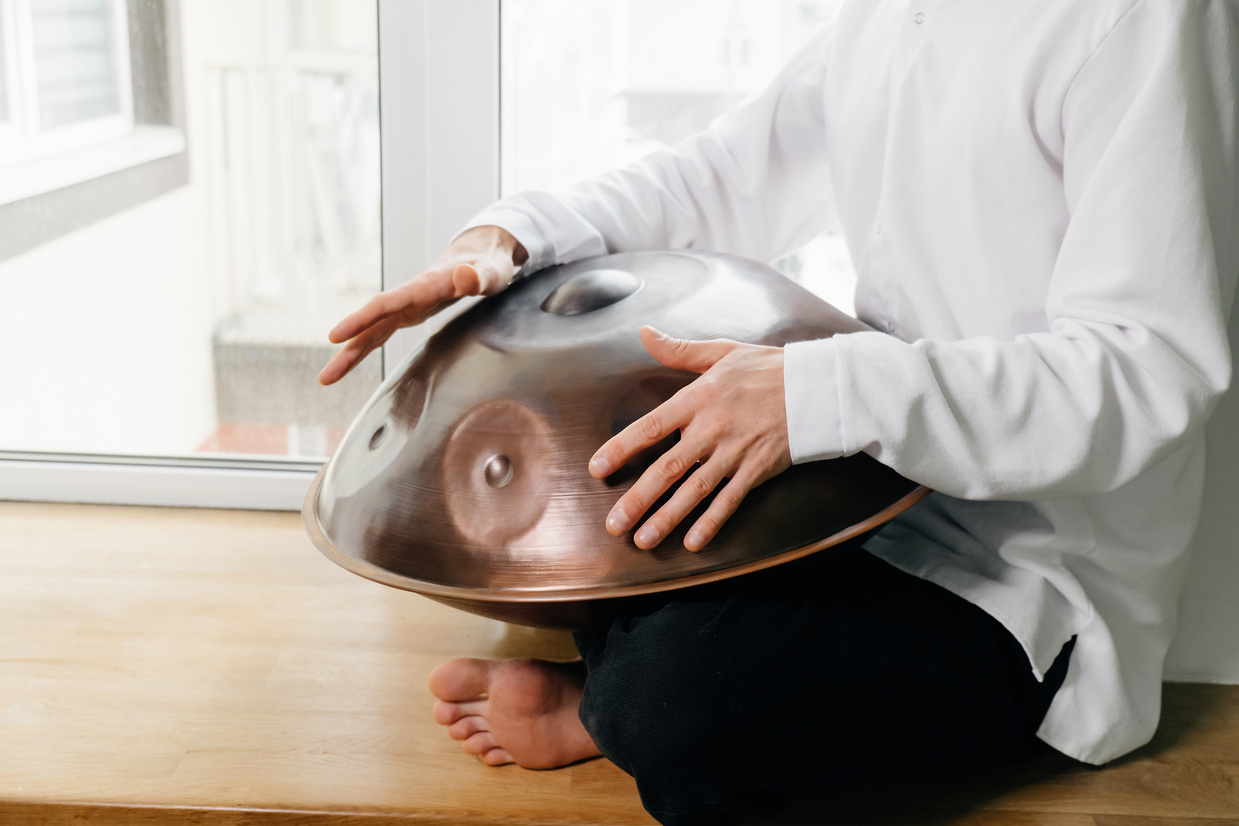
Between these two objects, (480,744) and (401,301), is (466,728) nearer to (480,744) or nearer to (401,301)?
(480,744)

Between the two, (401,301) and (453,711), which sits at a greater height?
(401,301)

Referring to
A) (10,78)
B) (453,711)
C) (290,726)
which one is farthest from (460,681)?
(10,78)

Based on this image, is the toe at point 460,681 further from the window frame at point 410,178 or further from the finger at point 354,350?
the window frame at point 410,178

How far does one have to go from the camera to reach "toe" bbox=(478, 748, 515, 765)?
1.00 m

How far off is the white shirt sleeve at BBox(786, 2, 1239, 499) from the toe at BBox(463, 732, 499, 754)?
0.44m

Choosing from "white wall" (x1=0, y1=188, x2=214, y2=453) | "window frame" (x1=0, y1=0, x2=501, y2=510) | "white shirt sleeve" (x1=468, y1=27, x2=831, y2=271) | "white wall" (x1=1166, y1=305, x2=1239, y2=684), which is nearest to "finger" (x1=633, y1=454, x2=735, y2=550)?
"white shirt sleeve" (x1=468, y1=27, x2=831, y2=271)

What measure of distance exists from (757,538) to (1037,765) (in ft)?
1.49

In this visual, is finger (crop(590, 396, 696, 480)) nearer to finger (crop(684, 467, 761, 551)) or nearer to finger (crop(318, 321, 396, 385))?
finger (crop(684, 467, 761, 551))

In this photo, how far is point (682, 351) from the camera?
0.81 m

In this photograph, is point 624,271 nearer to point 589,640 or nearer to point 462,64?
point 589,640

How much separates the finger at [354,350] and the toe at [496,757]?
39 cm

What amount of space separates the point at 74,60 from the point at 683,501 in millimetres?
1155

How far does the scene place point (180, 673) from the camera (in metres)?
1.14

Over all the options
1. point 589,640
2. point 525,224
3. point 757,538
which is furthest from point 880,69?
point 589,640
